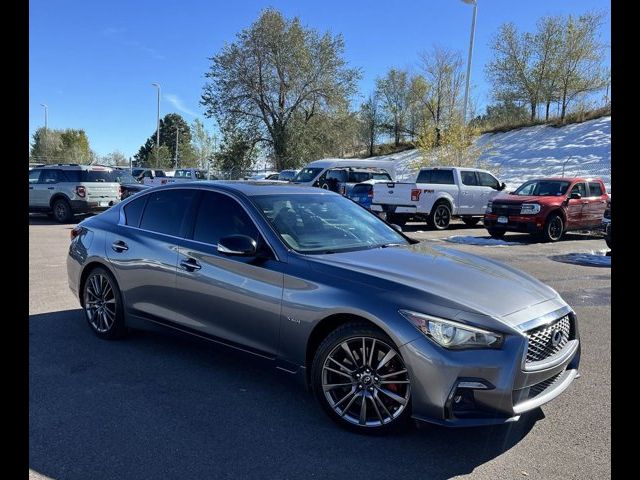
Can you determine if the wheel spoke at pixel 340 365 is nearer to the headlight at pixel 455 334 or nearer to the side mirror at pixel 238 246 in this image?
the headlight at pixel 455 334

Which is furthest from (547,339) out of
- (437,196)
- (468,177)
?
(468,177)

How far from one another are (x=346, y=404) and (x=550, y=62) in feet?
152

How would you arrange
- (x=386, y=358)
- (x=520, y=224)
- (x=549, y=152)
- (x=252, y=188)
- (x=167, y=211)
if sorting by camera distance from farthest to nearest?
(x=549, y=152) < (x=520, y=224) < (x=167, y=211) < (x=252, y=188) < (x=386, y=358)

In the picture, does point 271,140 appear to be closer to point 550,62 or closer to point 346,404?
point 550,62

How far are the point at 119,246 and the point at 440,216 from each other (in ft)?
44.7

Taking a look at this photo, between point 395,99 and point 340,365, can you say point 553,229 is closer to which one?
point 340,365

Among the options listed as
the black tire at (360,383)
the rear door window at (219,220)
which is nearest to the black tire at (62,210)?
the rear door window at (219,220)

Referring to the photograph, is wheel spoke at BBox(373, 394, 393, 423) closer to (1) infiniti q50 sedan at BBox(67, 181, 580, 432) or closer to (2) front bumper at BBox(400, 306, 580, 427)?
(1) infiniti q50 sedan at BBox(67, 181, 580, 432)

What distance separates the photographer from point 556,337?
3430mm

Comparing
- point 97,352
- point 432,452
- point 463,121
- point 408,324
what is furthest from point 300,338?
point 463,121

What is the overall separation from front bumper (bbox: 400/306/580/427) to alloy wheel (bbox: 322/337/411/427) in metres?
0.16

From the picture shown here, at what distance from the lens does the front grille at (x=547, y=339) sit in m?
3.21

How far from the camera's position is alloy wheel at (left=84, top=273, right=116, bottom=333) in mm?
5223

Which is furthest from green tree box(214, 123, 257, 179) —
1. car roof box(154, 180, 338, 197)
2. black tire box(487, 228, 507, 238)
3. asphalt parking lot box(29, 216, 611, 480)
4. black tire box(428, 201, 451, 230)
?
Result: asphalt parking lot box(29, 216, 611, 480)
